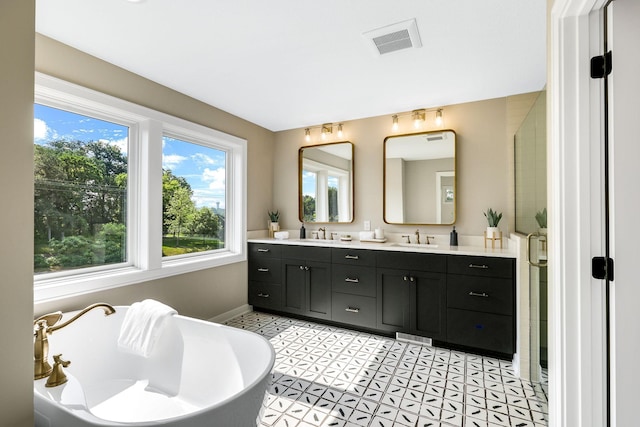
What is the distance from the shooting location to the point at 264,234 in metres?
4.27

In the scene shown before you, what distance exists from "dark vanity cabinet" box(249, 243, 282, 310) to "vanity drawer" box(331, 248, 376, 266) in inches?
28.9

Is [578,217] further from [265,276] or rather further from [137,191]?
[265,276]

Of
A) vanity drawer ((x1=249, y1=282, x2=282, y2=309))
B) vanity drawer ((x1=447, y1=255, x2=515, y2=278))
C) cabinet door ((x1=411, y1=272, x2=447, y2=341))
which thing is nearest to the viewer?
vanity drawer ((x1=447, y1=255, x2=515, y2=278))

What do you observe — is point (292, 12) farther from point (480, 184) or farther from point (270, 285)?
point (270, 285)

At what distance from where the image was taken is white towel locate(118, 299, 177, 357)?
6.48 feet

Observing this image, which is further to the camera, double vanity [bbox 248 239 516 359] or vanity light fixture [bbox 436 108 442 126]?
vanity light fixture [bbox 436 108 442 126]

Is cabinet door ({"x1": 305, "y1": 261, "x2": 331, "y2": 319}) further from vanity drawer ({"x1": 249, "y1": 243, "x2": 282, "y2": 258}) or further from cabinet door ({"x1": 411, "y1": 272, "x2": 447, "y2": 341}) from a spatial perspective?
cabinet door ({"x1": 411, "y1": 272, "x2": 447, "y2": 341})

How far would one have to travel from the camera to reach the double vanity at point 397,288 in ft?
8.69

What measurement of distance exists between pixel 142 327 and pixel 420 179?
2982 mm

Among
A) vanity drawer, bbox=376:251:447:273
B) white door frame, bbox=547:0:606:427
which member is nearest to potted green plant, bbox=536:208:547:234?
white door frame, bbox=547:0:606:427

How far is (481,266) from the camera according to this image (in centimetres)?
268

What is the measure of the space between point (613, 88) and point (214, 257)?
340 centimetres

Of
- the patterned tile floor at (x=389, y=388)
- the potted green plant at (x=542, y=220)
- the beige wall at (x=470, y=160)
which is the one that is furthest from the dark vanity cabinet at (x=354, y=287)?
the potted green plant at (x=542, y=220)

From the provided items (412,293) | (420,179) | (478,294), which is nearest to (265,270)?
(412,293)
